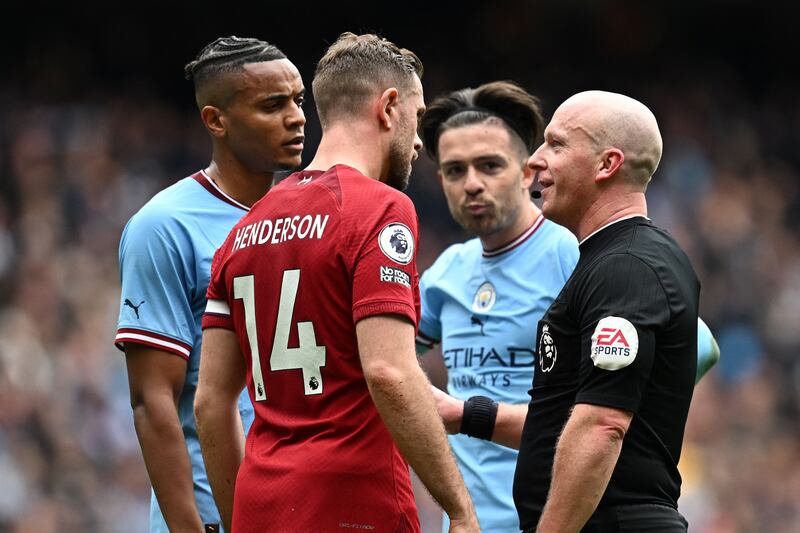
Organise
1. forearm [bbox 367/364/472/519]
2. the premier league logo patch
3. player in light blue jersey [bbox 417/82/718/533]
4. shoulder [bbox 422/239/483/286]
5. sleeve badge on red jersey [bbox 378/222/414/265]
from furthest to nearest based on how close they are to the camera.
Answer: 1. shoulder [bbox 422/239/483/286]
2. player in light blue jersey [bbox 417/82/718/533]
3. the premier league logo patch
4. sleeve badge on red jersey [bbox 378/222/414/265]
5. forearm [bbox 367/364/472/519]

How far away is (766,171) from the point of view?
1477 centimetres

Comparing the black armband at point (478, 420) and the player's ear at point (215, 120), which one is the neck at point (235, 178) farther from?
the black armband at point (478, 420)

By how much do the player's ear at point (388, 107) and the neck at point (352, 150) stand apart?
0.18 feet

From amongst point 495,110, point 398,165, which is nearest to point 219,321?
point 398,165

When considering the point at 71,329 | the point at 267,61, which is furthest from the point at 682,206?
the point at 267,61

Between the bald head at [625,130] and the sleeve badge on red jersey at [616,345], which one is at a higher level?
the bald head at [625,130]

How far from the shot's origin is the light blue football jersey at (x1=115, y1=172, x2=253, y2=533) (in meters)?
4.32

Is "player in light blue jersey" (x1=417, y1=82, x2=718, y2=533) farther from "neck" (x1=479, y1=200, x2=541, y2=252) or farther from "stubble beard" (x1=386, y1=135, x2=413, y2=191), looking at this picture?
"stubble beard" (x1=386, y1=135, x2=413, y2=191)

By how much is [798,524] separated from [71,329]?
690 cm

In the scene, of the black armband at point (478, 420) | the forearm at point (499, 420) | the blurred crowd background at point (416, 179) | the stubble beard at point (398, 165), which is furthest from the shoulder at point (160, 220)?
the blurred crowd background at point (416, 179)

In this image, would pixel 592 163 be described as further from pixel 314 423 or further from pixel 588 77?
pixel 588 77

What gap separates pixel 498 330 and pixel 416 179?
902cm

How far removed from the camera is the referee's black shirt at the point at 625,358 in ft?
11.7

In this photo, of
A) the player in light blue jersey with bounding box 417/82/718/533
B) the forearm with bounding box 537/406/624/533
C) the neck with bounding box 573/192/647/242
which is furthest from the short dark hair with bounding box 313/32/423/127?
the player in light blue jersey with bounding box 417/82/718/533
